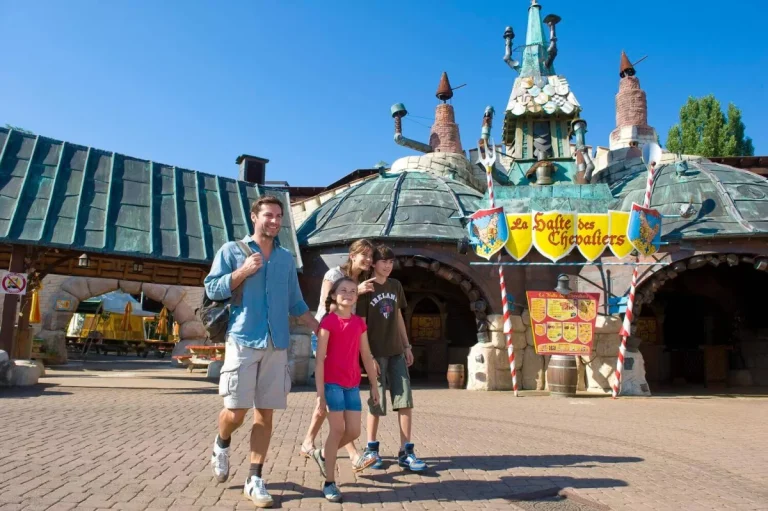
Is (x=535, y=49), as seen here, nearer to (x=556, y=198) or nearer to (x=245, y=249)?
(x=556, y=198)

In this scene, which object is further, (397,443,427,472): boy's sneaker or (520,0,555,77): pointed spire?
(520,0,555,77): pointed spire

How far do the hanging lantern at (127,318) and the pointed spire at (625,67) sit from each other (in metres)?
26.4

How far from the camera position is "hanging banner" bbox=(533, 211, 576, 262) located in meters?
13.0

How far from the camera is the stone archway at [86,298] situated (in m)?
21.0

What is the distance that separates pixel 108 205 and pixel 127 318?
1768cm

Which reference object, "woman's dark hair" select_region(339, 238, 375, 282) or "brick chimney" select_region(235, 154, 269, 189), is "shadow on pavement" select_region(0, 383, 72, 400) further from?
"brick chimney" select_region(235, 154, 269, 189)

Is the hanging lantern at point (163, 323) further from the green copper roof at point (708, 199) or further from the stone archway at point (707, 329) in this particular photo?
the green copper roof at point (708, 199)

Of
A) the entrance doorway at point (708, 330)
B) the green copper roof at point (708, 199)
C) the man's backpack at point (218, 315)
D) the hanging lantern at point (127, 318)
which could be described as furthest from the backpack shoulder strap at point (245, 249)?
the hanging lantern at point (127, 318)

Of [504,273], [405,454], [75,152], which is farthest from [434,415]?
[75,152]

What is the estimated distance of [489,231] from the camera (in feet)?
42.7

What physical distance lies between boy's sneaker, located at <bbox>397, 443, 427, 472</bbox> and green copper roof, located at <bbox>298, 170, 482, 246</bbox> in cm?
897

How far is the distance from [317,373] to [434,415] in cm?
518

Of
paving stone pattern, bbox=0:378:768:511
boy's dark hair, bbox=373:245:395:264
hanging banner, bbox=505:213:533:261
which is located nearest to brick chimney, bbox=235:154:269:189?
hanging banner, bbox=505:213:533:261

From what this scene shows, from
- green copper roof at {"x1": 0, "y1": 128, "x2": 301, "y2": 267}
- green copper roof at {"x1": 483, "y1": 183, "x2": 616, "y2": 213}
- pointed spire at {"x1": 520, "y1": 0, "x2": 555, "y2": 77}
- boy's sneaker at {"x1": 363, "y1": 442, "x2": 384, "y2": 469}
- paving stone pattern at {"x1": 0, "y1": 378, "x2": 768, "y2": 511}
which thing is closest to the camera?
paving stone pattern at {"x1": 0, "y1": 378, "x2": 768, "y2": 511}
